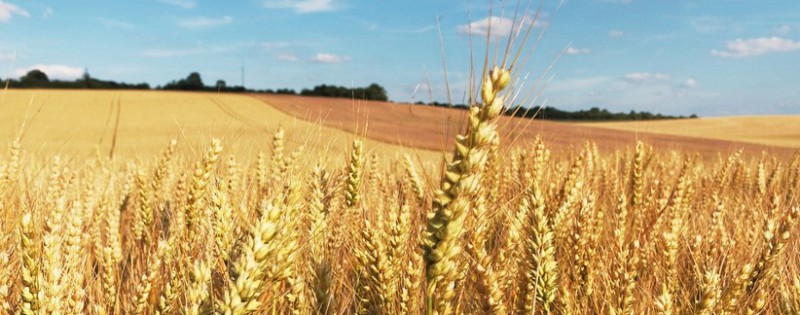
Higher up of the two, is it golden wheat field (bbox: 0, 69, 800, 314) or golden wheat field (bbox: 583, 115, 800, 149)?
golden wheat field (bbox: 0, 69, 800, 314)

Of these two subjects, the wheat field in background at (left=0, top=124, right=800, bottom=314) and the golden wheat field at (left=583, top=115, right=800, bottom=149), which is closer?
the wheat field in background at (left=0, top=124, right=800, bottom=314)

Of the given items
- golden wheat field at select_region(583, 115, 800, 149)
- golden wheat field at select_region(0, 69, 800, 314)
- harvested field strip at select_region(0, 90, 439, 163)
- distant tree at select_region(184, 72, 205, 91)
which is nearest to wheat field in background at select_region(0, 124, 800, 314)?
golden wheat field at select_region(0, 69, 800, 314)

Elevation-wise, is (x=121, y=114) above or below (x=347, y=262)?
below

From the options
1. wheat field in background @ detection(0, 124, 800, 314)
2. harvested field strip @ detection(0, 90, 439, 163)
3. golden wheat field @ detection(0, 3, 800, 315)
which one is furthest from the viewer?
harvested field strip @ detection(0, 90, 439, 163)

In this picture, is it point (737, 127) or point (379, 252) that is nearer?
point (379, 252)

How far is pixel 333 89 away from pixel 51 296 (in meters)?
53.0

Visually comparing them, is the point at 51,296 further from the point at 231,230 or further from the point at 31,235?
the point at 231,230

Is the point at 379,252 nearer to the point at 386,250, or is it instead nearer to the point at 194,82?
the point at 386,250

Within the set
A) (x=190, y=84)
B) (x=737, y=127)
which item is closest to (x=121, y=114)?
(x=190, y=84)

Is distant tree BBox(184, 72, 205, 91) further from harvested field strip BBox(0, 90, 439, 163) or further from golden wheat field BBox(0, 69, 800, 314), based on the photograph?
golden wheat field BBox(0, 69, 800, 314)

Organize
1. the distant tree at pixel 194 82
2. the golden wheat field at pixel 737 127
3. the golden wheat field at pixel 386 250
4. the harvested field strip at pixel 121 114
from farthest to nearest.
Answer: the distant tree at pixel 194 82 → the golden wheat field at pixel 737 127 → the harvested field strip at pixel 121 114 → the golden wheat field at pixel 386 250

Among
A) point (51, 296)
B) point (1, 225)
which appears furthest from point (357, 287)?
point (1, 225)

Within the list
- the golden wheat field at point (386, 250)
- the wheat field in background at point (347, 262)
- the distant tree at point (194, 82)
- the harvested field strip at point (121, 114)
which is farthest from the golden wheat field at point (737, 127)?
the wheat field in background at point (347, 262)

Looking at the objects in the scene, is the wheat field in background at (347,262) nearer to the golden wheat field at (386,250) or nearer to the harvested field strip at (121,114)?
the golden wheat field at (386,250)
